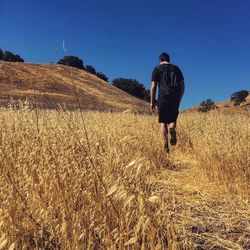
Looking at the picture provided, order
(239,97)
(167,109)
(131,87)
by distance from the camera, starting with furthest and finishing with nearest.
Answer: (131,87), (239,97), (167,109)

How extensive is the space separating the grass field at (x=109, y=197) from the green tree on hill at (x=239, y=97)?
164 ft

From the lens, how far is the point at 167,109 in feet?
21.1

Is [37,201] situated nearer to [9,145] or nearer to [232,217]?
[9,145]

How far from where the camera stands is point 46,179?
2586 mm

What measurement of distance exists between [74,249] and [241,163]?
111 inches

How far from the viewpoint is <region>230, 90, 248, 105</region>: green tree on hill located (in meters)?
52.5

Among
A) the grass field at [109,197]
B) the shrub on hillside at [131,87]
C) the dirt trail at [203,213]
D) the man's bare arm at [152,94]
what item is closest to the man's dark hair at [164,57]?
the man's bare arm at [152,94]

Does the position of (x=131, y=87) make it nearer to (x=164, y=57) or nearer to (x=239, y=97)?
(x=239, y=97)

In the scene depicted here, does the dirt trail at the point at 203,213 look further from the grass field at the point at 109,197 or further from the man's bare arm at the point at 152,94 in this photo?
the man's bare arm at the point at 152,94

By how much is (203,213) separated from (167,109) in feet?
10.8

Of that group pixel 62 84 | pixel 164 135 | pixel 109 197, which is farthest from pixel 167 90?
pixel 62 84

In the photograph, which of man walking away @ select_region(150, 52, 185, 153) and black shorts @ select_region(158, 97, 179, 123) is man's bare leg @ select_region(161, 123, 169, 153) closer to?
man walking away @ select_region(150, 52, 185, 153)

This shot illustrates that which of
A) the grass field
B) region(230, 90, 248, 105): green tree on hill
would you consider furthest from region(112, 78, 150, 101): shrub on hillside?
the grass field

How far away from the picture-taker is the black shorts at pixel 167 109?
6.42m
